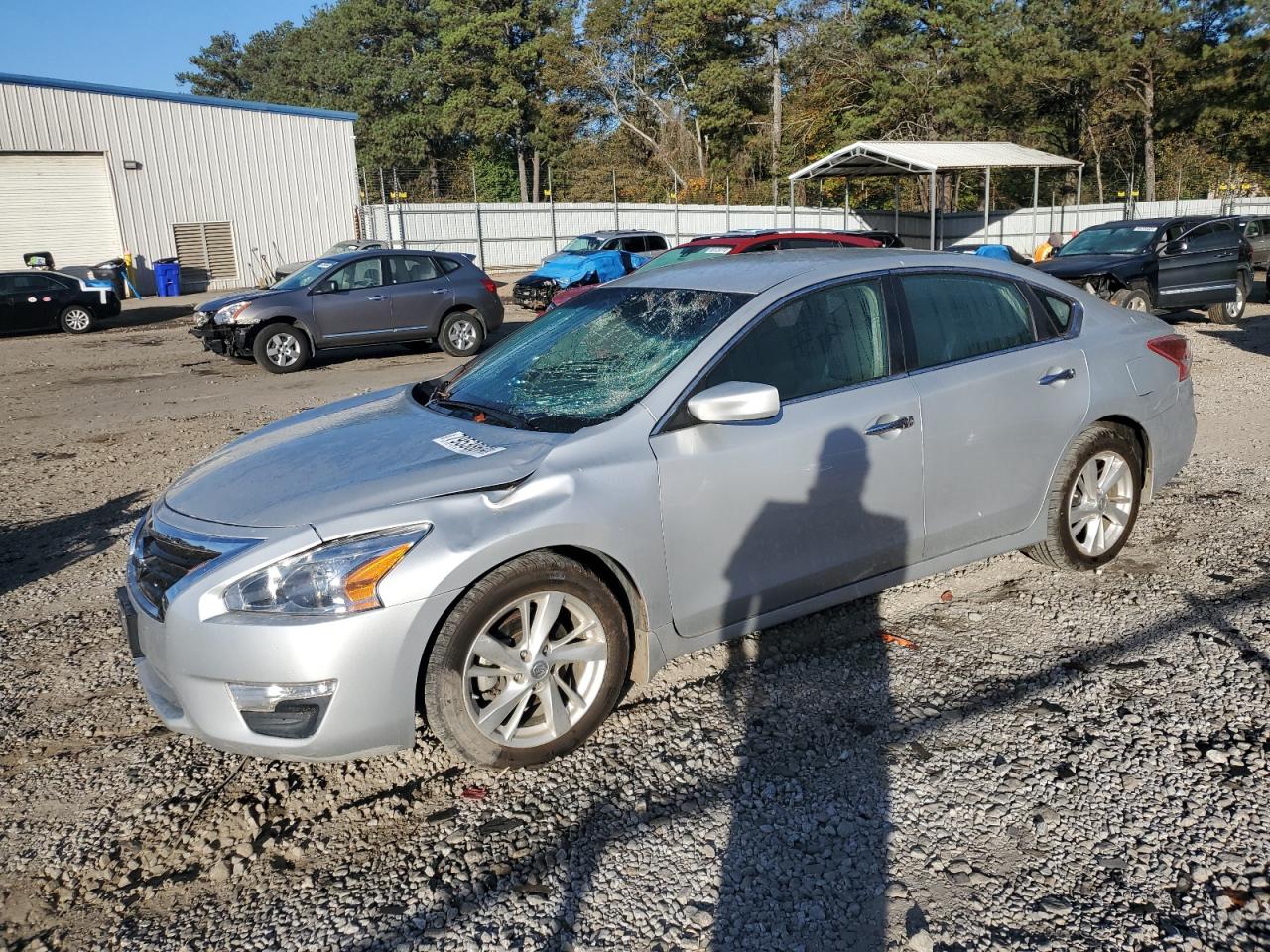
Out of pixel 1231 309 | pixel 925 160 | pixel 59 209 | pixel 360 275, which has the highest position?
pixel 925 160

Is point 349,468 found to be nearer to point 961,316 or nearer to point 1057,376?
point 961,316

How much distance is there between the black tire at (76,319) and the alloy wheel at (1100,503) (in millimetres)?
20658

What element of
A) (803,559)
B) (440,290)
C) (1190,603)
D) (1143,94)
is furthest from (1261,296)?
(1143,94)

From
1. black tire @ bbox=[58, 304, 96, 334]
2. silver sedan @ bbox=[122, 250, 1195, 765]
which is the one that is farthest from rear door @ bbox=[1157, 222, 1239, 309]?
black tire @ bbox=[58, 304, 96, 334]

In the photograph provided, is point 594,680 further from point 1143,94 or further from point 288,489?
point 1143,94

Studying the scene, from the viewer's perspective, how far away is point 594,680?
346 centimetres

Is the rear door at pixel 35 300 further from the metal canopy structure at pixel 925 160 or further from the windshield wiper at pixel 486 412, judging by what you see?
the windshield wiper at pixel 486 412

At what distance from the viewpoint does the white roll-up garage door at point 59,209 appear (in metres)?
28.0

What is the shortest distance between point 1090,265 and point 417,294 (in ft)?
31.7

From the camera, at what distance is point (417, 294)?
14.5 m

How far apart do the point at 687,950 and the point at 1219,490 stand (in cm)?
528

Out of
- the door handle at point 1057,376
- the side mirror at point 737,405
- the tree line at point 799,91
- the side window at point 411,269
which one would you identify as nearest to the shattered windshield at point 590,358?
the side mirror at point 737,405

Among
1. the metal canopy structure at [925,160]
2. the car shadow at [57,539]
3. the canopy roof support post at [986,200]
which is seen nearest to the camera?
the car shadow at [57,539]

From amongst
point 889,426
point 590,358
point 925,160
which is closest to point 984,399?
point 889,426
